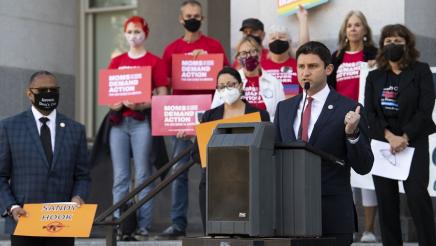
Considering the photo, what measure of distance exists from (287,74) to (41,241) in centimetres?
341

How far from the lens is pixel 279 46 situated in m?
11.6

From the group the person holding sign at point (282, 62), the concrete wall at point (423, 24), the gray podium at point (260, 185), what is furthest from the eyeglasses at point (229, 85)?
the gray podium at point (260, 185)

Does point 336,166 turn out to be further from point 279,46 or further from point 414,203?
point 279,46

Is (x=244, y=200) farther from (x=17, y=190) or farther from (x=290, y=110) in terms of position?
(x=17, y=190)

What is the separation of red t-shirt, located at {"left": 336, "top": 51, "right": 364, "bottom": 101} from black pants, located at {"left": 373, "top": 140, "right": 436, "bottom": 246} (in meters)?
1.23

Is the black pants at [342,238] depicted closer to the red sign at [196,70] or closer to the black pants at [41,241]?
the black pants at [41,241]

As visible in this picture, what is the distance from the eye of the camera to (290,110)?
25.0 feet

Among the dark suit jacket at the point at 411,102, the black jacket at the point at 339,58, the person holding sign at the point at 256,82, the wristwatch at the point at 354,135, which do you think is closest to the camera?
the wristwatch at the point at 354,135

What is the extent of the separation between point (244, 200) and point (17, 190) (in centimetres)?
315

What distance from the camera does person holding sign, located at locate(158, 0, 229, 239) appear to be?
1202cm

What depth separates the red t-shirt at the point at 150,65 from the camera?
1229 cm

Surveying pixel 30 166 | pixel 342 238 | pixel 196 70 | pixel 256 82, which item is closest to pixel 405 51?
pixel 256 82

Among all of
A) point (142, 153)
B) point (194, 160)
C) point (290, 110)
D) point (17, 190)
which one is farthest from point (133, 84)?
point (290, 110)

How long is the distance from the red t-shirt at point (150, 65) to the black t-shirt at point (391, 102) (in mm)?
2820
